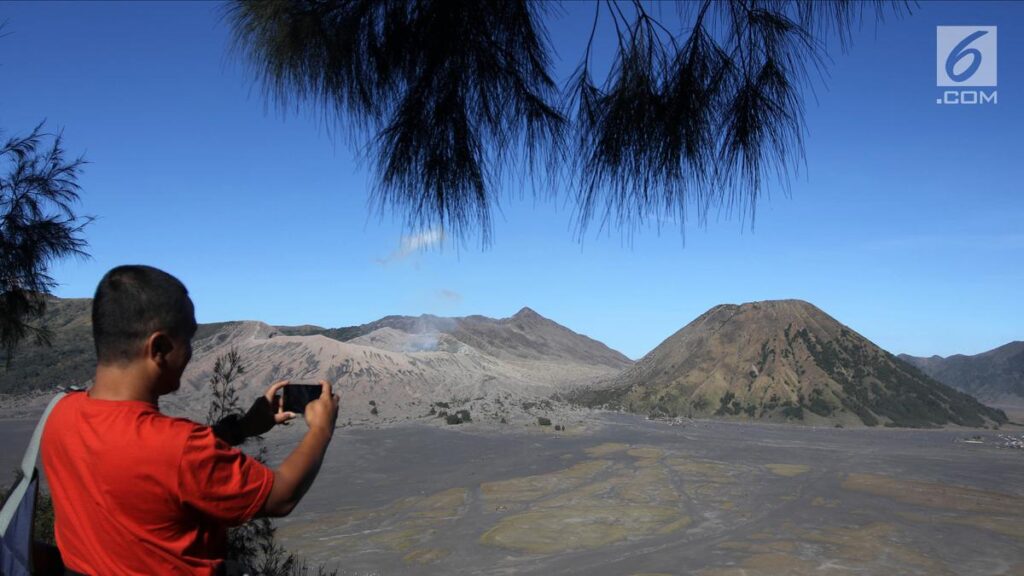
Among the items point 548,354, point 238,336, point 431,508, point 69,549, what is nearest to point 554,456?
point 431,508

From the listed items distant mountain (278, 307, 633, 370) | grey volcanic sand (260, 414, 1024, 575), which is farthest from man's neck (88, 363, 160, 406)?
distant mountain (278, 307, 633, 370)

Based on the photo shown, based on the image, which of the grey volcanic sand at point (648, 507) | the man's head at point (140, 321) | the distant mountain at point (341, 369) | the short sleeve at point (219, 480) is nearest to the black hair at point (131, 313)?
the man's head at point (140, 321)

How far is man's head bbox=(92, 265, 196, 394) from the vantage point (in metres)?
1.58

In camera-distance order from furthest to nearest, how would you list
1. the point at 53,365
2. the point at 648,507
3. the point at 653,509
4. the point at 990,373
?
1. the point at 990,373
2. the point at 53,365
3. the point at 648,507
4. the point at 653,509

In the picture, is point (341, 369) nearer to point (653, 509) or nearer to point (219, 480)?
point (653, 509)

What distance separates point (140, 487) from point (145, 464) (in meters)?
0.05

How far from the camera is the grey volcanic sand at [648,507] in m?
12.2

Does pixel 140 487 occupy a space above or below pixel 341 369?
below

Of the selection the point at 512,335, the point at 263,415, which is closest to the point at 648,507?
the point at 263,415

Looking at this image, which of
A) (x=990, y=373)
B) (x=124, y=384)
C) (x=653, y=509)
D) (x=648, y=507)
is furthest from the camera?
(x=990, y=373)

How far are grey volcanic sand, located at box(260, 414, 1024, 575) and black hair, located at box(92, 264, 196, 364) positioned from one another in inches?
412

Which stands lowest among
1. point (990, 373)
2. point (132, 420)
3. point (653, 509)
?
point (653, 509)

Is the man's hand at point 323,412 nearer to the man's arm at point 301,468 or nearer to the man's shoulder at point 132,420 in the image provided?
the man's arm at point 301,468

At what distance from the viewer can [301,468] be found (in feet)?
4.94
